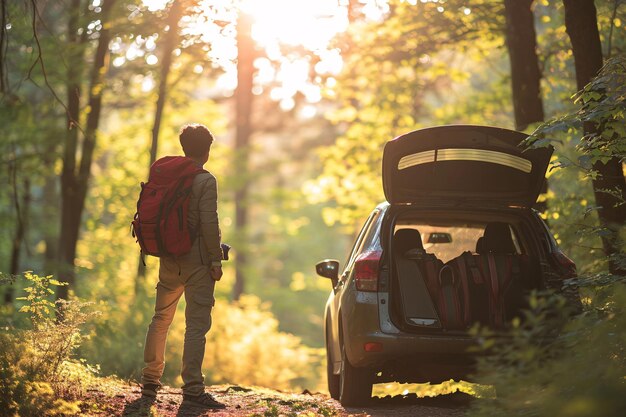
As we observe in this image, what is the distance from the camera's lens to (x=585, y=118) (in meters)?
8.03

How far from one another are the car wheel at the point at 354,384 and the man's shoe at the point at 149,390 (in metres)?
1.68

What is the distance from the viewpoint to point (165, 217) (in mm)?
7980

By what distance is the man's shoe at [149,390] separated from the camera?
27.9ft

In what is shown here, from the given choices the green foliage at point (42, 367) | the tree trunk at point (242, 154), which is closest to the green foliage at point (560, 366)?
the green foliage at point (42, 367)

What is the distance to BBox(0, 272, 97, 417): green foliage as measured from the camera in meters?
6.78

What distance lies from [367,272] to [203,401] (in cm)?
178

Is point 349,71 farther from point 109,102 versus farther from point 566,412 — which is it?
point 566,412

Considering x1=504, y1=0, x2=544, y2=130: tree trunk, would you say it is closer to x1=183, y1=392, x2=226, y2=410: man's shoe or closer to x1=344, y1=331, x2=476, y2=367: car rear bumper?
x1=344, y1=331, x2=476, y2=367: car rear bumper

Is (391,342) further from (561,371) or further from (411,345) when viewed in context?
(561,371)

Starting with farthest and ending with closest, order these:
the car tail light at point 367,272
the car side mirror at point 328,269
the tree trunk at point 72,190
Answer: the tree trunk at point 72,190 → the car side mirror at point 328,269 → the car tail light at point 367,272

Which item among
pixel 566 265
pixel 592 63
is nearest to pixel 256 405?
pixel 566 265

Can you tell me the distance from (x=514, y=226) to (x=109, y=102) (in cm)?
2137

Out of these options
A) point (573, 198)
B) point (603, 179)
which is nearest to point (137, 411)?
point (603, 179)

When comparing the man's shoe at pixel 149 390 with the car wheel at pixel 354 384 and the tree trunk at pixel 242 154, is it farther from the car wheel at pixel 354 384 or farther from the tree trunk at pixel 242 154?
the tree trunk at pixel 242 154
